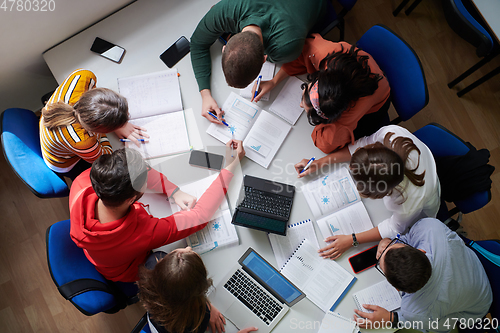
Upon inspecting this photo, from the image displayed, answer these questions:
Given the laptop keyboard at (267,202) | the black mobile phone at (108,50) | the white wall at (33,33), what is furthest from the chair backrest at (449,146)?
the white wall at (33,33)

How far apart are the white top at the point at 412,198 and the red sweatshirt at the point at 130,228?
31.0 inches

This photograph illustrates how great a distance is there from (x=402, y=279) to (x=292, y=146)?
770 millimetres

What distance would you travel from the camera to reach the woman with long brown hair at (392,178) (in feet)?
3.94

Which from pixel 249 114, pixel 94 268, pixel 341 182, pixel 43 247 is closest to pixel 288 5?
pixel 249 114

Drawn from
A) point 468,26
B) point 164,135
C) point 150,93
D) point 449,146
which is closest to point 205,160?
point 164,135

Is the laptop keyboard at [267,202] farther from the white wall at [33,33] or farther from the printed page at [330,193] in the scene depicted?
the white wall at [33,33]

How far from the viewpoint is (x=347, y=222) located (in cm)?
144

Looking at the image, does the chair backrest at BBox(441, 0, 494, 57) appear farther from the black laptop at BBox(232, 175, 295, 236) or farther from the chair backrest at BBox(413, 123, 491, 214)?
the black laptop at BBox(232, 175, 295, 236)

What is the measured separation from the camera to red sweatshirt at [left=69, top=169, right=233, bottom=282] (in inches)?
46.1

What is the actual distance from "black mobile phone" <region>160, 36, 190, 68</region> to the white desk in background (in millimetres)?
27

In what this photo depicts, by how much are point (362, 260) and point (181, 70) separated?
1.36m

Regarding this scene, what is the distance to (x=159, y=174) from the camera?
4.70 ft

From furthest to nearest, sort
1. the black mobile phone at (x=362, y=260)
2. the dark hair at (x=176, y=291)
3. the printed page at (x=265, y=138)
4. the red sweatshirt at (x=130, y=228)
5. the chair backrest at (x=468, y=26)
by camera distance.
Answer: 1. the chair backrest at (x=468, y=26)
2. the printed page at (x=265, y=138)
3. the black mobile phone at (x=362, y=260)
4. the red sweatshirt at (x=130, y=228)
5. the dark hair at (x=176, y=291)

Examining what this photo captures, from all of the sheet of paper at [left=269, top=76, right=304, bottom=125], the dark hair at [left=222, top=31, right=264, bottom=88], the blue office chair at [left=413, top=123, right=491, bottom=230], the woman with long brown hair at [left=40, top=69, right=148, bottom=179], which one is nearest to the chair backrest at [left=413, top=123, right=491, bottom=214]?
the blue office chair at [left=413, top=123, right=491, bottom=230]
